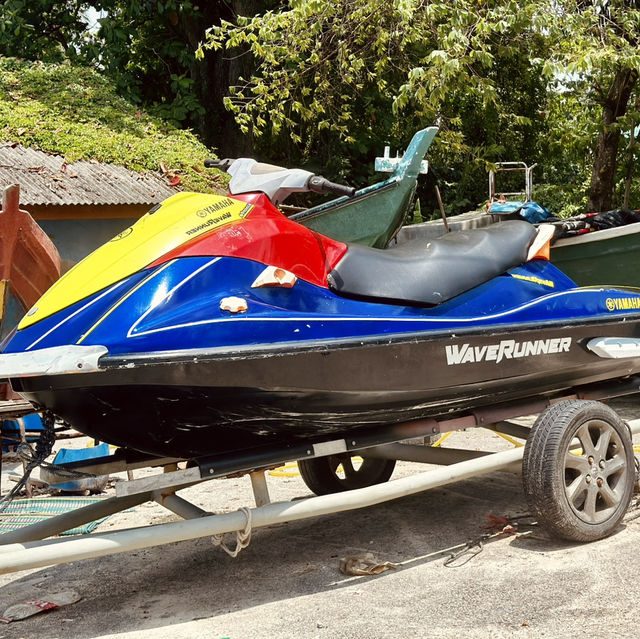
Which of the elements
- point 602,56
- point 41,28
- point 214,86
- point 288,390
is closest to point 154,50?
point 214,86

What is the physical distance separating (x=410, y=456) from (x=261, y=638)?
1.86 meters

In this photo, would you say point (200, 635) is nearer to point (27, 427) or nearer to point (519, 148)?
point (27, 427)

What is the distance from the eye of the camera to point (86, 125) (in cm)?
1348

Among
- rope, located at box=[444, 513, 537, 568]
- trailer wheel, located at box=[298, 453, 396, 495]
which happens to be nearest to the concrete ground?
rope, located at box=[444, 513, 537, 568]

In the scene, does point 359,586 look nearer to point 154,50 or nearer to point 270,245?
point 270,245

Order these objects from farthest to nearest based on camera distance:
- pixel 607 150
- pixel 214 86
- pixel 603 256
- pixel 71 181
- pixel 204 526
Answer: pixel 214 86 < pixel 607 150 < pixel 71 181 < pixel 603 256 < pixel 204 526

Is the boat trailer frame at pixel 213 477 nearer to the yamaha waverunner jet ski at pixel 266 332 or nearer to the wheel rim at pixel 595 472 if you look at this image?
the yamaha waverunner jet ski at pixel 266 332

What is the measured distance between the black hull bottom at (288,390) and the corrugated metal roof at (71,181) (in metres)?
7.41

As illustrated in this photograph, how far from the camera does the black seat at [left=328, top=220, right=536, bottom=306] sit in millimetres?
4359

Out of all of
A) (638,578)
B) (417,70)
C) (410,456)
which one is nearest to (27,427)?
(410,456)

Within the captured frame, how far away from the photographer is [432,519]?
5348 millimetres

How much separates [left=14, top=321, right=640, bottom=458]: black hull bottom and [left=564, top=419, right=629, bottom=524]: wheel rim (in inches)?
15.9

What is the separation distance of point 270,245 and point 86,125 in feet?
33.5

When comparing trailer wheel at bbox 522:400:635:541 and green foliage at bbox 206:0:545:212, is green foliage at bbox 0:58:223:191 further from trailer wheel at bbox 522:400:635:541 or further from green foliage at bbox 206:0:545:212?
trailer wheel at bbox 522:400:635:541
